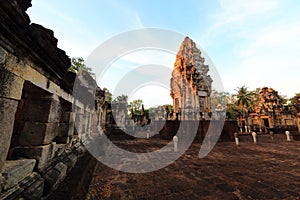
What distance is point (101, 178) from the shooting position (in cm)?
384

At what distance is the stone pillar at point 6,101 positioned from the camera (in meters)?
1.41

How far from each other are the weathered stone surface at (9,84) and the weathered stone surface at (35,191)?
1.08 meters

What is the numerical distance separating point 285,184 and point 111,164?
4.98m

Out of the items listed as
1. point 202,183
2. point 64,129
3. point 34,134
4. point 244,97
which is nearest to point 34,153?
point 34,134

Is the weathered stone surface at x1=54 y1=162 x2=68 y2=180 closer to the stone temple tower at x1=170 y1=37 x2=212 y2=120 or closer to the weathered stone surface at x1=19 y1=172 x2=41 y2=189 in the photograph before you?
the weathered stone surface at x1=19 y1=172 x2=41 y2=189

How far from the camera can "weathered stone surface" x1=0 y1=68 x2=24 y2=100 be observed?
1.40 metres

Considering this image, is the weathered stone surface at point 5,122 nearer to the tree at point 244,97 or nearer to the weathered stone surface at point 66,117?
the weathered stone surface at point 66,117

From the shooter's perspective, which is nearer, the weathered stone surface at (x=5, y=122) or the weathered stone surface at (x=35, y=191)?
the weathered stone surface at (x=5, y=122)

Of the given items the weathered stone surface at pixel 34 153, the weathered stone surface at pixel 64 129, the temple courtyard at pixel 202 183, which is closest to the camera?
the weathered stone surface at pixel 34 153

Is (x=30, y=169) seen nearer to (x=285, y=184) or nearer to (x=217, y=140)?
(x=285, y=184)

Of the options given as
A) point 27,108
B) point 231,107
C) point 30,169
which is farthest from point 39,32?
point 231,107

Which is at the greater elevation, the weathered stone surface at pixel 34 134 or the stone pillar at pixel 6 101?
the stone pillar at pixel 6 101

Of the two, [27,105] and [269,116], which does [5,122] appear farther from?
[269,116]

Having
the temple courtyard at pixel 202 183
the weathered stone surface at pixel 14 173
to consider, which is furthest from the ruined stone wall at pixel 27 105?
the temple courtyard at pixel 202 183
